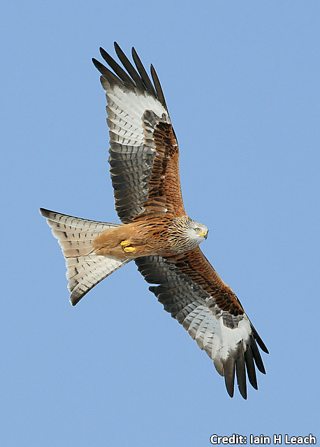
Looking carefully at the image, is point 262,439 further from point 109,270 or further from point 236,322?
point 109,270

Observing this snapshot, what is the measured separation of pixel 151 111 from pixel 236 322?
353 cm

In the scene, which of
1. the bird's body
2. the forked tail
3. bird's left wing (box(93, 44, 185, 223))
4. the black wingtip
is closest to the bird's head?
the bird's body

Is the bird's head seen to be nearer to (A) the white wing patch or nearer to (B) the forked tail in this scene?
(B) the forked tail

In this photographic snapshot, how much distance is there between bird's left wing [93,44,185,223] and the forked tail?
672mm

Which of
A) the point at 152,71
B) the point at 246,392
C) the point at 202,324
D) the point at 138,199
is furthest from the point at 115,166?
the point at 246,392

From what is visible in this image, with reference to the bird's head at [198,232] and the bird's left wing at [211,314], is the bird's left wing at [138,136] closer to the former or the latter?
the bird's head at [198,232]

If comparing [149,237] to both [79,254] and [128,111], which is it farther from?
[128,111]

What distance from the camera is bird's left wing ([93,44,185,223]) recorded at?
42.2 feet

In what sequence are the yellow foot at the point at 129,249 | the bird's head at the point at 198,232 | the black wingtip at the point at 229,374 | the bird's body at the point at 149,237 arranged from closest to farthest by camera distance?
the bird's head at the point at 198,232, the bird's body at the point at 149,237, the yellow foot at the point at 129,249, the black wingtip at the point at 229,374

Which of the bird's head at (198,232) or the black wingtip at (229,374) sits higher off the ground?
the bird's head at (198,232)

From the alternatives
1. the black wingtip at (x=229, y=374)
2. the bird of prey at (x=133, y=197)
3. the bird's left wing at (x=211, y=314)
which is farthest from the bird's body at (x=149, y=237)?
the black wingtip at (x=229, y=374)

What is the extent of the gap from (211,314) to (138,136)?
120 inches

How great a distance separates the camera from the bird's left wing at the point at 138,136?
12875mm

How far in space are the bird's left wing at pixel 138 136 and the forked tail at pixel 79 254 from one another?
0.67m
